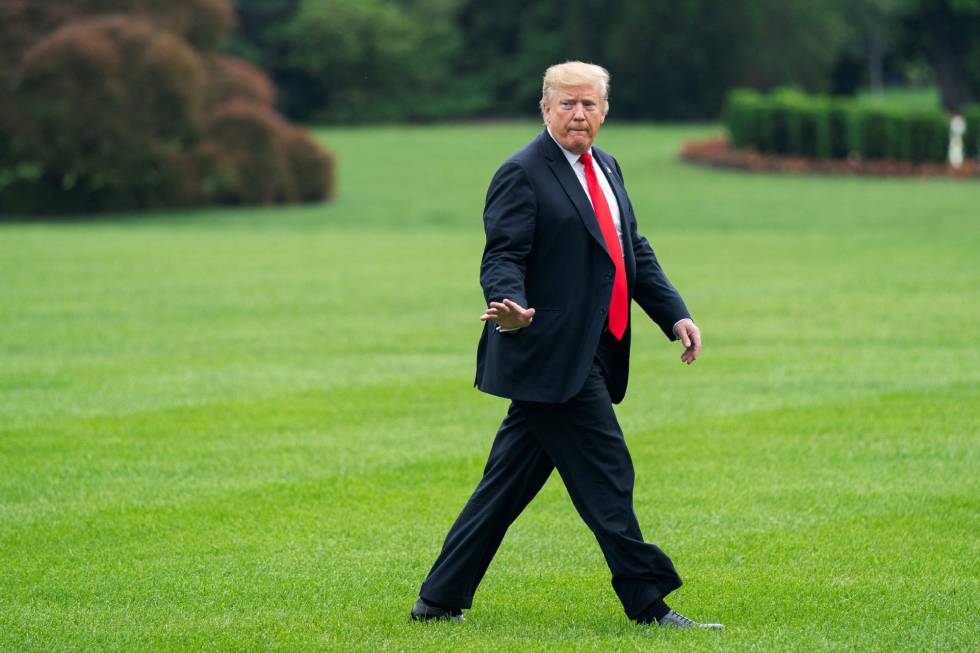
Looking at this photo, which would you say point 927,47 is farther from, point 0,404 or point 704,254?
point 0,404

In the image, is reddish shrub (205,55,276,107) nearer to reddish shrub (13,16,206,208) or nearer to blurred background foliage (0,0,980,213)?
blurred background foliage (0,0,980,213)

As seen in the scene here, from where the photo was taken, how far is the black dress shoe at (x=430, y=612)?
5230 mm

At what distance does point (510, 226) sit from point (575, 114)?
44 centimetres

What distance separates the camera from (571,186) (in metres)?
4.98

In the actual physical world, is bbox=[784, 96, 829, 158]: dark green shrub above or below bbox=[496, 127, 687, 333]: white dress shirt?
below

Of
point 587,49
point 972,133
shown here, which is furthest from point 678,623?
point 587,49

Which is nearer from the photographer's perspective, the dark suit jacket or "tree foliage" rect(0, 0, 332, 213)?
the dark suit jacket

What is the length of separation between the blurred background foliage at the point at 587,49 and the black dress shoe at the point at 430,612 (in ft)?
144

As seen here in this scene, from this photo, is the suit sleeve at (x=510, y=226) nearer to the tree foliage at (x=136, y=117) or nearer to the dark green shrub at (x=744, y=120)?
the tree foliage at (x=136, y=117)

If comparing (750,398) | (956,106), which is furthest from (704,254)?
(956,106)

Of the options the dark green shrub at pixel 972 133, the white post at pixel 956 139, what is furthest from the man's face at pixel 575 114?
the dark green shrub at pixel 972 133

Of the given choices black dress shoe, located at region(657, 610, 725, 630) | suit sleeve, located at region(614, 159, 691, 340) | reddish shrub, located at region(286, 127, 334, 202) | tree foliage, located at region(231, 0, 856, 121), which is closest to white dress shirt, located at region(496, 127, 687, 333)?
suit sleeve, located at region(614, 159, 691, 340)

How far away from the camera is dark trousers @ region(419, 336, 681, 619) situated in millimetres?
4961

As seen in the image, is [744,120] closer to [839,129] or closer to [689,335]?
[839,129]
